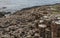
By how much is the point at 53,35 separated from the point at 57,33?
17 cm

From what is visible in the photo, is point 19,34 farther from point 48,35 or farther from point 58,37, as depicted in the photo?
point 58,37

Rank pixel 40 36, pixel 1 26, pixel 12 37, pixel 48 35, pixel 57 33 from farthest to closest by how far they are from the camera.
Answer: pixel 1 26 < pixel 12 37 < pixel 40 36 < pixel 48 35 < pixel 57 33

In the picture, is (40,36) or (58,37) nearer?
(58,37)

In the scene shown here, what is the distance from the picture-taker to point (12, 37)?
43.2 feet

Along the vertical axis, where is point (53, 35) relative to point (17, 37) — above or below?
above

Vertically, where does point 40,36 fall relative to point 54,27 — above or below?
below

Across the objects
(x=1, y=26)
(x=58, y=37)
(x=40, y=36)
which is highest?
(x=58, y=37)

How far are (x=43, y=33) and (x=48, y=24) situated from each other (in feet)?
1.57

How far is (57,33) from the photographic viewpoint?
8148 millimetres

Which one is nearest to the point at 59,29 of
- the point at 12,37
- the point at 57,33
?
the point at 57,33

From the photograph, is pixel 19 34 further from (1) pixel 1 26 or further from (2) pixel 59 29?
(2) pixel 59 29

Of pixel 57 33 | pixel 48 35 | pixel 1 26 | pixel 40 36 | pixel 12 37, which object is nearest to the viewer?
pixel 57 33

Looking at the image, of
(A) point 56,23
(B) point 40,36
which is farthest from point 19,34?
(A) point 56,23

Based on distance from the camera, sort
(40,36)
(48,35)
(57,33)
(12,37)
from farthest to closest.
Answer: (12,37), (40,36), (48,35), (57,33)
